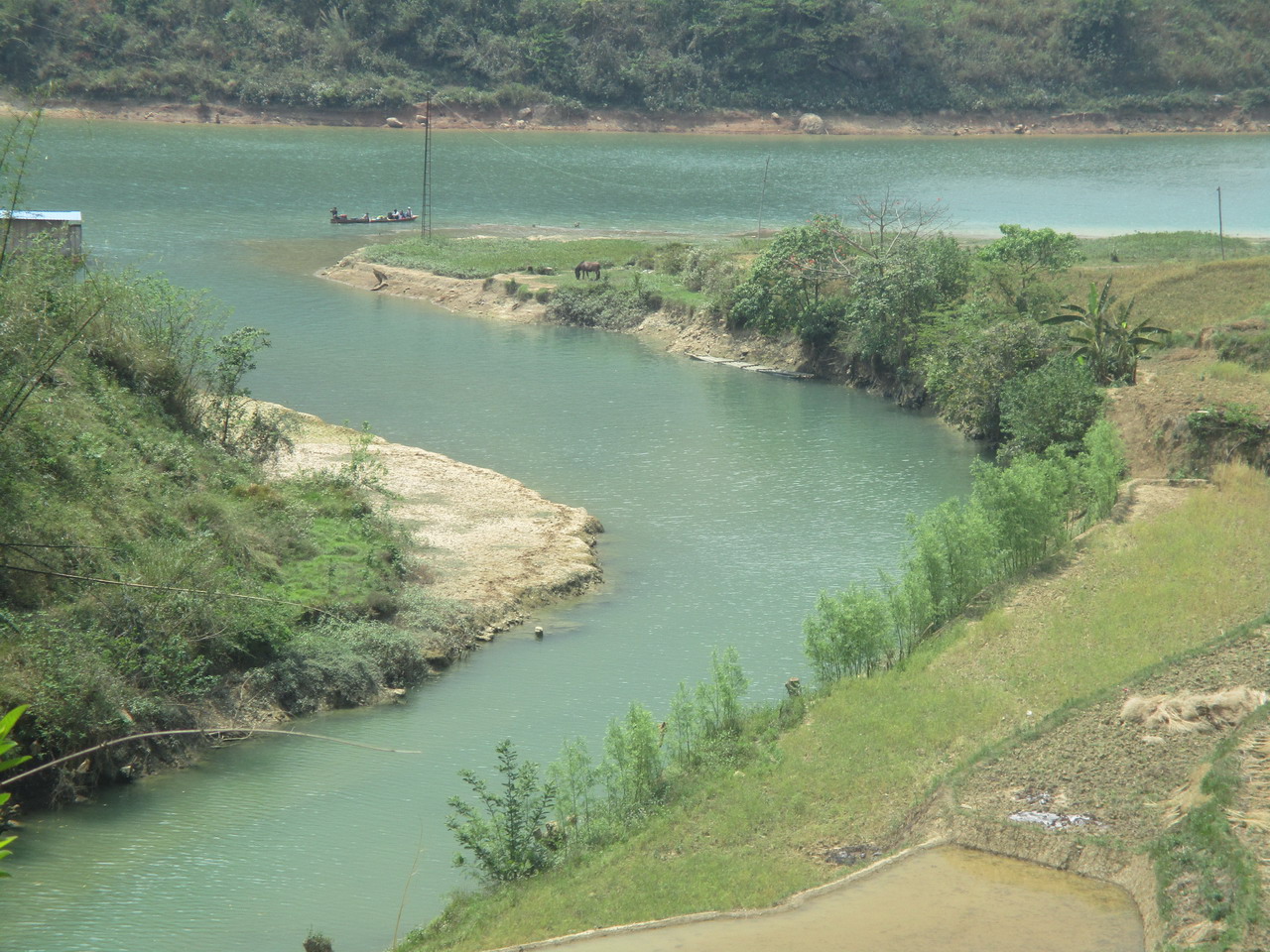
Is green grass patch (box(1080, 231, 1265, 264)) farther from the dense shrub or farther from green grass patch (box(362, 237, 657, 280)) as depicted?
green grass patch (box(362, 237, 657, 280))

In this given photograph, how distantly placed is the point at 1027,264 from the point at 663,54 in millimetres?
89081

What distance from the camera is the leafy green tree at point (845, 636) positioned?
2078 cm

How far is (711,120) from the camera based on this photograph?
421 ft

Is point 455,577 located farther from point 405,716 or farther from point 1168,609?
point 1168,609

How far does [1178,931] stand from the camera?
13.0m

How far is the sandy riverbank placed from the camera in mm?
114562

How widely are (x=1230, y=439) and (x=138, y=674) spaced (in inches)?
860

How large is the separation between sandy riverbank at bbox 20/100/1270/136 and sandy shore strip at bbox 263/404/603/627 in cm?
8245

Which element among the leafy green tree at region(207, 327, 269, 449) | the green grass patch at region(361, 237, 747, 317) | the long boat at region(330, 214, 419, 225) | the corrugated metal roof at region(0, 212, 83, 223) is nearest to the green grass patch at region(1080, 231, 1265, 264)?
the green grass patch at region(361, 237, 747, 317)

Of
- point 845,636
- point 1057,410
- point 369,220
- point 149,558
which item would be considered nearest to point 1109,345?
point 1057,410


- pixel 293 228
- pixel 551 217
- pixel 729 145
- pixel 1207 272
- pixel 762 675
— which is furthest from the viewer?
pixel 729 145

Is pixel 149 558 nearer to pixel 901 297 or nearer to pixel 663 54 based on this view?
pixel 901 297

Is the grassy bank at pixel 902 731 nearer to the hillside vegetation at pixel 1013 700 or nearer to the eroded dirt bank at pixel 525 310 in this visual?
the hillside vegetation at pixel 1013 700

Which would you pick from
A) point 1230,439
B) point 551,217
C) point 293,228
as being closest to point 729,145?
point 551,217
